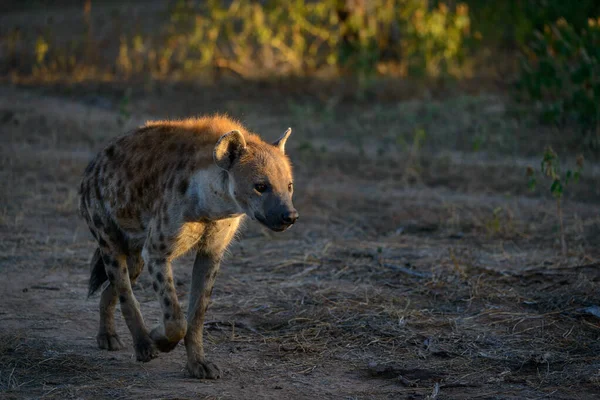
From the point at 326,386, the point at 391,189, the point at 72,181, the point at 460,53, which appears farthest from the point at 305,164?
the point at 326,386

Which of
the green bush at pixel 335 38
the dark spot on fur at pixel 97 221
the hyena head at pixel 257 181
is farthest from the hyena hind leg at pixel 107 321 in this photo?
the green bush at pixel 335 38

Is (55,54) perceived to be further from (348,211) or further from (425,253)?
(425,253)

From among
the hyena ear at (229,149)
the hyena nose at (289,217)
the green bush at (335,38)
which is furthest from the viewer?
the green bush at (335,38)

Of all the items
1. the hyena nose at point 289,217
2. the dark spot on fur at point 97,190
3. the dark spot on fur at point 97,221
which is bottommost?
the dark spot on fur at point 97,221

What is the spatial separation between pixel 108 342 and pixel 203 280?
550 mm

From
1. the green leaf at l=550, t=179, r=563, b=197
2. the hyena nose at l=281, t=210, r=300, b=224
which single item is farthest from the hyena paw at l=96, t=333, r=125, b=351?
the green leaf at l=550, t=179, r=563, b=197

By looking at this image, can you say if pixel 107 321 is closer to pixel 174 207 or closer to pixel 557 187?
pixel 174 207

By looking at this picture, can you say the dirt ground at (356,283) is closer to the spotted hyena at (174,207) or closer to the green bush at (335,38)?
the spotted hyena at (174,207)

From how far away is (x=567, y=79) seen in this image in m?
8.05

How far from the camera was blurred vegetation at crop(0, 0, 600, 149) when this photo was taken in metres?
9.85

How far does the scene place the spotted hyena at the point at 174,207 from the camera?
3.38m

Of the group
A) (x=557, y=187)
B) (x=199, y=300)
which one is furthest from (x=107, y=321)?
(x=557, y=187)

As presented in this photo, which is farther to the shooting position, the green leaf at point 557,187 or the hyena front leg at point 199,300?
the green leaf at point 557,187

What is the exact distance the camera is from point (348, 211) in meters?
6.27
